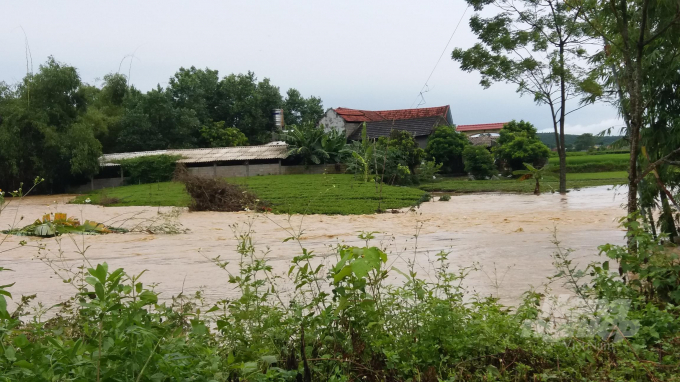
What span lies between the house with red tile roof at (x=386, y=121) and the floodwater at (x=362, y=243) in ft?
70.5

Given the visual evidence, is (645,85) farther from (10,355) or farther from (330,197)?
(330,197)

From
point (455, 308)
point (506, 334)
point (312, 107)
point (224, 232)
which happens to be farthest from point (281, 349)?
point (312, 107)

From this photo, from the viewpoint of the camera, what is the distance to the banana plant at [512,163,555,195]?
2210 centimetres

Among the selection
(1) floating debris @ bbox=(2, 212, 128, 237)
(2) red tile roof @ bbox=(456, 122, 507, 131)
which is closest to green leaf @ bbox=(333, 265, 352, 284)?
(1) floating debris @ bbox=(2, 212, 128, 237)

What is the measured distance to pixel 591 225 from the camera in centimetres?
1141

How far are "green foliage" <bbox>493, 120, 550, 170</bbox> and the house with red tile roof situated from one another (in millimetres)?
4477

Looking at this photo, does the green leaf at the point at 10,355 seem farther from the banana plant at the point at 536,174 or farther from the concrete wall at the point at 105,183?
the concrete wall at the point at 105,183

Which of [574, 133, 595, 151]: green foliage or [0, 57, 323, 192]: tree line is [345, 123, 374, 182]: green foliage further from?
[574, 133, 595, 151]: green foliage

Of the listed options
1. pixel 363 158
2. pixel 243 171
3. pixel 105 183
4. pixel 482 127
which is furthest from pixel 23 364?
pixel 482 127

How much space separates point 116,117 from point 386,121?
18755 millimetres

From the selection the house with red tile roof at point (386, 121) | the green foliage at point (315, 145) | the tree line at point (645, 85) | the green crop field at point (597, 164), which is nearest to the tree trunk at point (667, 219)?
the tree line at point (645, 85)

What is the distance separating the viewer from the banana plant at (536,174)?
72.5ft

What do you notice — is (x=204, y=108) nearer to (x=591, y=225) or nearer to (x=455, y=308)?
(x=591, y=225)

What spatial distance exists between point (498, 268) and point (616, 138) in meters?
3.11
